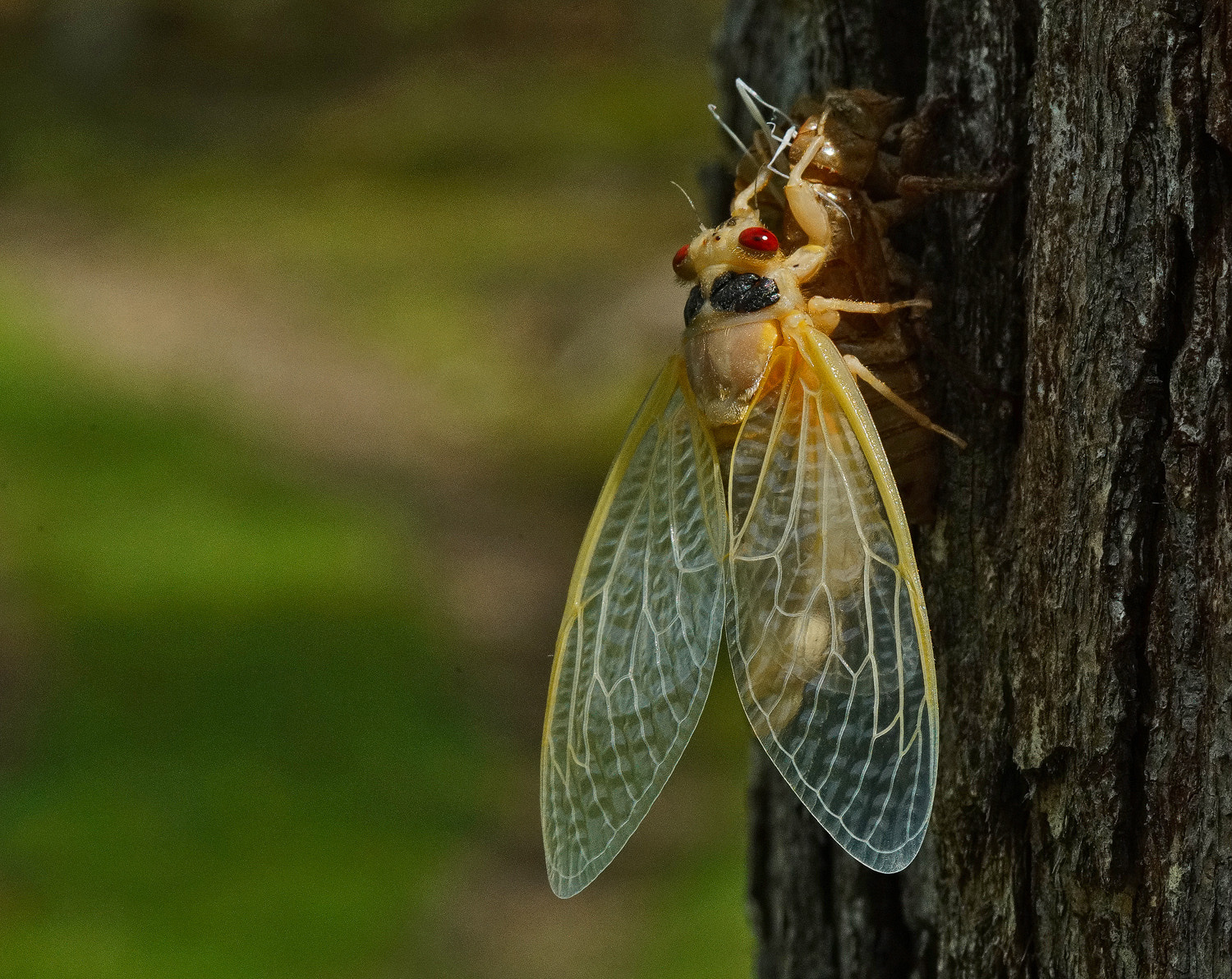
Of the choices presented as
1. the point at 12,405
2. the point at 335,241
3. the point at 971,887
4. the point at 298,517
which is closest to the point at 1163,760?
the point at 971,887

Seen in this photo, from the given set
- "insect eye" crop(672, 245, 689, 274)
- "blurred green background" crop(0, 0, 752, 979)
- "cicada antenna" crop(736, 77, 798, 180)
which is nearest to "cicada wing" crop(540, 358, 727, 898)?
"insect eye" crop(672, 245, 689, 274)

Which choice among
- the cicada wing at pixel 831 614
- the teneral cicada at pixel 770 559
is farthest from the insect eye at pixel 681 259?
the cicada wing at pixel 831 614

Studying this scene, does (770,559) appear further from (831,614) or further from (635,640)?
(635,640)

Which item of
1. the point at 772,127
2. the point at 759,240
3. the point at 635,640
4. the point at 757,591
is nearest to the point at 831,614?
the point at 757,591

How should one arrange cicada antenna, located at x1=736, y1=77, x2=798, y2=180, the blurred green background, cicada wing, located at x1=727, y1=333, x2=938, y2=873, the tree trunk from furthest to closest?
the blurred green background → cicada antenna, located at x1=736, y1=77, x2=798, y2=180 → cicada wing, located at x1=727, y1=333, x2=938, y2=873 → the tree trunk

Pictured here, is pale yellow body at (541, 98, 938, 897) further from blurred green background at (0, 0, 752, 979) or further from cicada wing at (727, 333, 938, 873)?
blurred green background at (0, 0, 752, 979)

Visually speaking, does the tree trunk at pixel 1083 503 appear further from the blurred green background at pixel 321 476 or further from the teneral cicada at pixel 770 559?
the blurred green background at pixel 321 476
